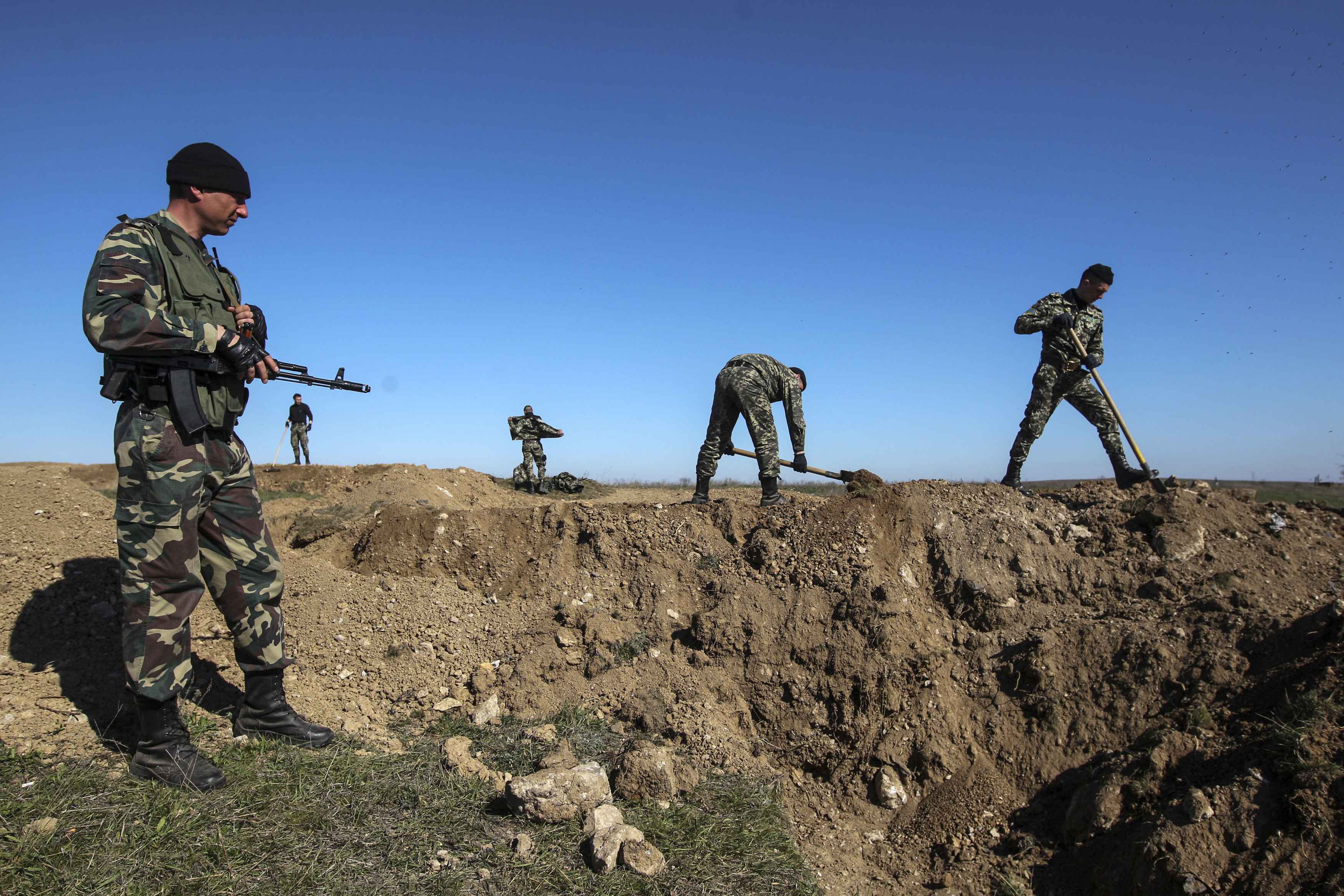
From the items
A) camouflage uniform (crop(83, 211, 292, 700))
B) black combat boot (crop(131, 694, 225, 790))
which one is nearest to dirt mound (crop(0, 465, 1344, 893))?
black combat boot (crop(131, 694, 225, 790))

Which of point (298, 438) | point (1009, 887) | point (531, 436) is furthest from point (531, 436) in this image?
point (1009, 887)

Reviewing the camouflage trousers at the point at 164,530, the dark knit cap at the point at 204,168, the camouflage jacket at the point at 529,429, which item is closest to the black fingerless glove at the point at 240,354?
the camouflage trousers at the point at 164,530

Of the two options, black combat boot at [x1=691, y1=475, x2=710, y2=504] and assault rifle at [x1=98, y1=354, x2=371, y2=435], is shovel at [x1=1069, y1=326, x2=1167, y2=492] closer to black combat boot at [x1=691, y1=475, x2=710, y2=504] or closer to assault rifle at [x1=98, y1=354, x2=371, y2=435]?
black combat boot at [x1=691, y1=475, x2=710, y2=504]

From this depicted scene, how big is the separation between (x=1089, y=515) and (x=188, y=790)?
→ 5.44 metres

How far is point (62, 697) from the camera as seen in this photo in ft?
11.2

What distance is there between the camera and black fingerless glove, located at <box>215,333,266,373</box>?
10.4 feet

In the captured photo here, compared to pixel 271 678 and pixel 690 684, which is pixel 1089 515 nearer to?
pixel 690 684

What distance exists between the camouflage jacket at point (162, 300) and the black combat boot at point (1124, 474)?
617 cm

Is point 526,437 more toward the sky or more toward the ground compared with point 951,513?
more toward the sky

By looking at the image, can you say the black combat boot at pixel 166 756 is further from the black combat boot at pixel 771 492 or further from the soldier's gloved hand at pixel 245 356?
the black combat boot at pixel 771 492

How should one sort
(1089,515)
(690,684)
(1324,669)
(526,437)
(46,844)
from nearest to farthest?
(46,844) < (1324,669) < (690,684) < (1089,515) < (526,437)

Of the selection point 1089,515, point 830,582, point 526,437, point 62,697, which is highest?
point 526,437

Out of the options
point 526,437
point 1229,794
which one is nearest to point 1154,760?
point 1229,794

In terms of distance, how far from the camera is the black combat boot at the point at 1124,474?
19.8ft
